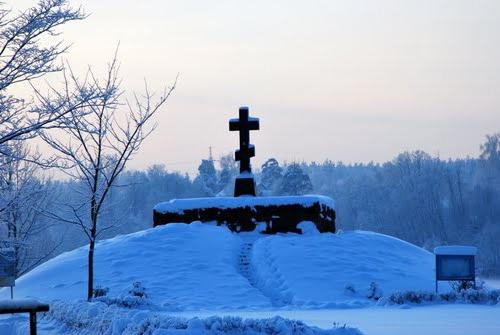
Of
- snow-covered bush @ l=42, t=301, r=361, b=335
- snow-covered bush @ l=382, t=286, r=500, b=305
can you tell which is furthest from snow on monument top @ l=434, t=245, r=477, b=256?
snow-covered bush @ l=42, t=301, r=361, b=335

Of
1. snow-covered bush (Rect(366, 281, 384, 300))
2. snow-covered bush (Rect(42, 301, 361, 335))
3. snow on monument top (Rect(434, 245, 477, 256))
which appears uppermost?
snow on monument top (Rect(434, 245, 477, 256))

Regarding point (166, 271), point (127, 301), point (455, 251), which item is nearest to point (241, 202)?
point (166, 271)

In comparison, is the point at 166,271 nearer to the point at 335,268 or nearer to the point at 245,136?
the point at 335,268

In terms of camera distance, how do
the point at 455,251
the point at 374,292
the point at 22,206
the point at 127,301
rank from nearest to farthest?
the point at 127,301
the point at 455,251
the point at 374,292
the point at 22,206

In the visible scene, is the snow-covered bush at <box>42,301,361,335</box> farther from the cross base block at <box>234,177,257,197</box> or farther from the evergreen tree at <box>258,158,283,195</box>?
the evergreen tree at <box>258,158,283,195</box>

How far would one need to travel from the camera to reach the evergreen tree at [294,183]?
220ft

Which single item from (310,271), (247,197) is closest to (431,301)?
(310,271)

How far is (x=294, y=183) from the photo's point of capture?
2640 inches

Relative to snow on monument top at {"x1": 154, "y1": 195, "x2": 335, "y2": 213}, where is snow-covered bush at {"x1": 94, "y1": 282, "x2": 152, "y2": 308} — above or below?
below

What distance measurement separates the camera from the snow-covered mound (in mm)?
19469

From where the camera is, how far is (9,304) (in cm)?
1030

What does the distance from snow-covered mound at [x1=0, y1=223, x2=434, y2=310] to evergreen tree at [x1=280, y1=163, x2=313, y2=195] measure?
40.8 m

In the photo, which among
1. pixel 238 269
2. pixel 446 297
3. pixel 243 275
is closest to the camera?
pixel 446 297

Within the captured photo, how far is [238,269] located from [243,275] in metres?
0.44
